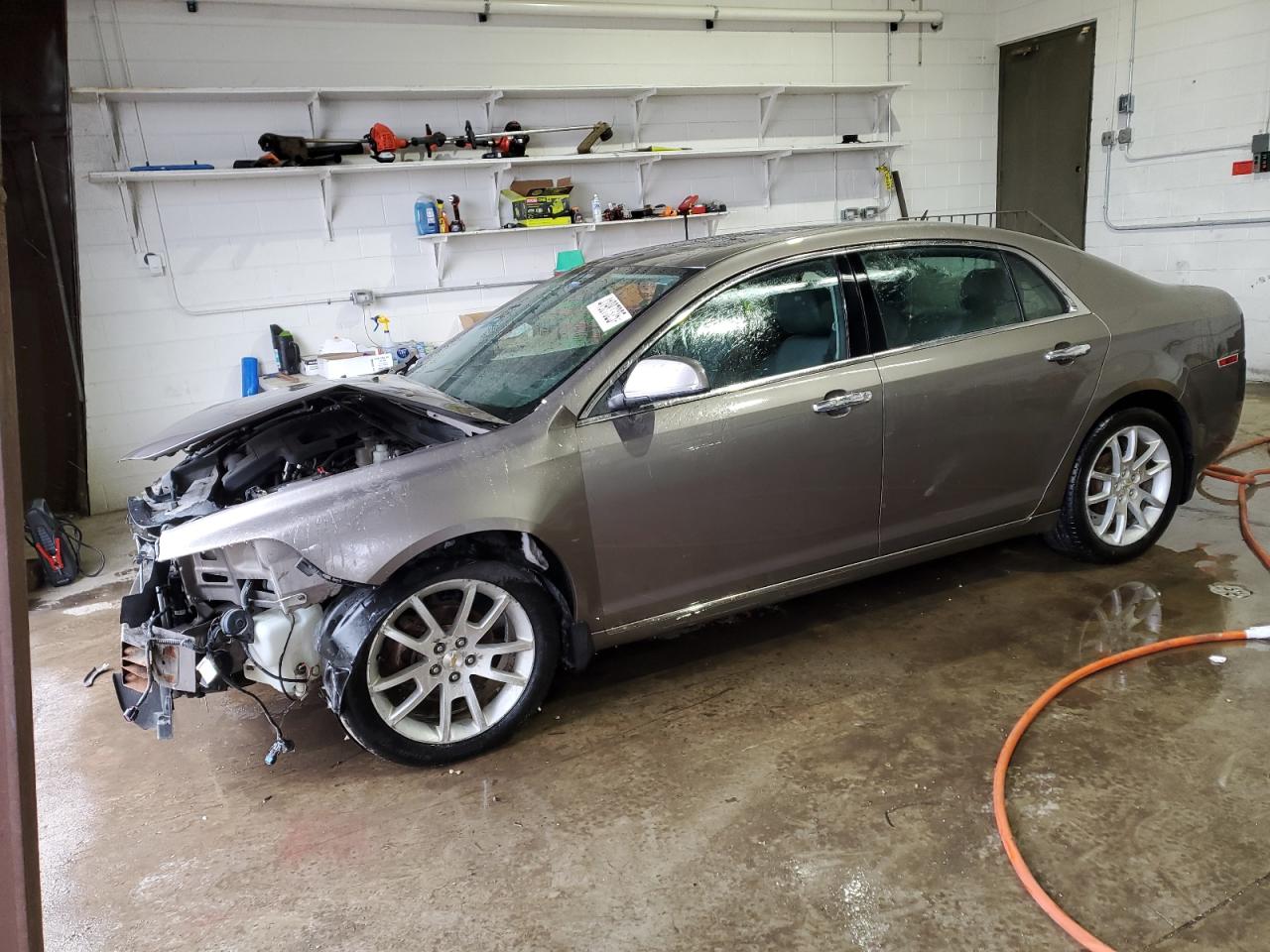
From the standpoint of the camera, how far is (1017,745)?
244 centimetres

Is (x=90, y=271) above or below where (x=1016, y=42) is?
below

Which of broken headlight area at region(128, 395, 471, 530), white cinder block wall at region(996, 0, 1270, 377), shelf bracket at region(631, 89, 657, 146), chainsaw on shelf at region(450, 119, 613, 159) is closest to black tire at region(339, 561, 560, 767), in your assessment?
broken headlight area at region(128, 395, 471, 530)

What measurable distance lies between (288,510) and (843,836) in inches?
62.3

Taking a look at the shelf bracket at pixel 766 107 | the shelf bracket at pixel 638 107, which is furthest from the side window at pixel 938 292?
the shelf bracket at pixel 766 107

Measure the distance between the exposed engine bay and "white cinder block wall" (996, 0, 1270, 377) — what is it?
22.3 ft

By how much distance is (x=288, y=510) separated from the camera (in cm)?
228

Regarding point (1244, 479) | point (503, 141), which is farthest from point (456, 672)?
point (503, 141)

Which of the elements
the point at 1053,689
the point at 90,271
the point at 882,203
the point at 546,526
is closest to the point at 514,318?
the point at 546,526

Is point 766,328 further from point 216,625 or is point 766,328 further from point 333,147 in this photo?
point 333,147

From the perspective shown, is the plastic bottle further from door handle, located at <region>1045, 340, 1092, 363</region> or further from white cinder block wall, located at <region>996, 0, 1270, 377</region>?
white cinder block wall, located at <region>996, 0, 1270, 377</region>

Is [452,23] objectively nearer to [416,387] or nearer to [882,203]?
[882,203]

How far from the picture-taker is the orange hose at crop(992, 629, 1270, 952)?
1804 mm

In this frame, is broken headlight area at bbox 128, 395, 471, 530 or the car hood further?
broken headlight area at bbox 128, 395, 471, 530

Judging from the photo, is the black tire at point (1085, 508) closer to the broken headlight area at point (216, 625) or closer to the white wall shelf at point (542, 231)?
the broken headlight area at point (216, 625)
